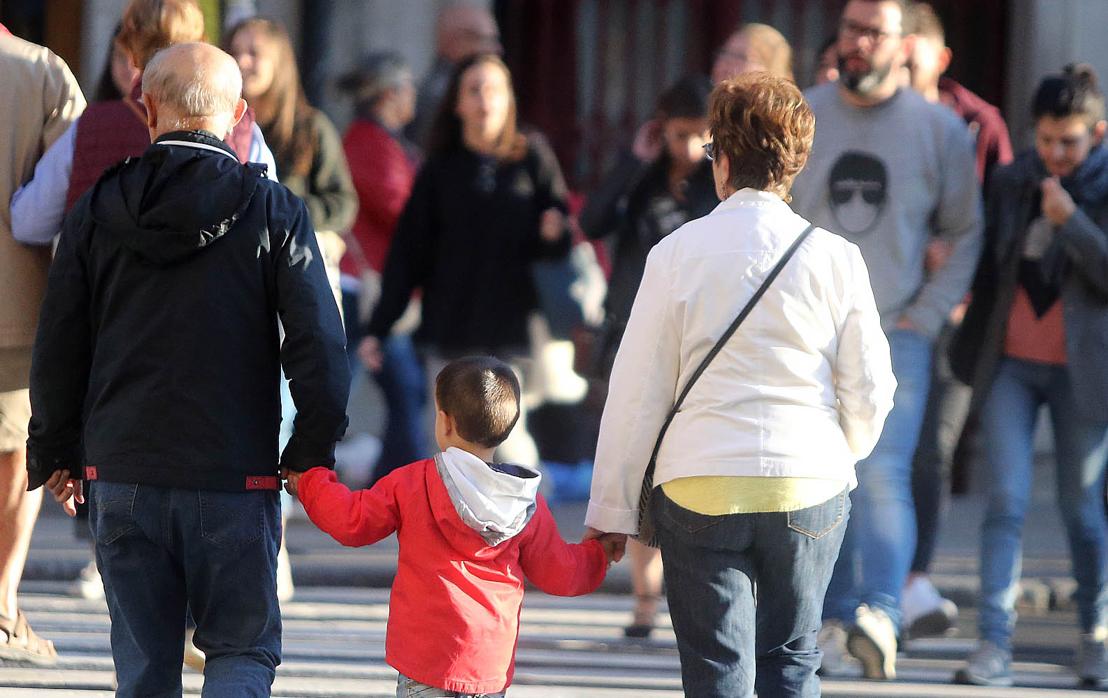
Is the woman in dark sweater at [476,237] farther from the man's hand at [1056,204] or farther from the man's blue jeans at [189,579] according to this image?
the man's blue jeans at [189,579]

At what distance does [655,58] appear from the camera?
11.6m

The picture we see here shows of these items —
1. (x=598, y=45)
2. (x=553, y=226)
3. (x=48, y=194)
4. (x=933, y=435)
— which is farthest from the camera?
(x=598, y=45)

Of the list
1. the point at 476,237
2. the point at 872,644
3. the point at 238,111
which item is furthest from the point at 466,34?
the point at 238,111

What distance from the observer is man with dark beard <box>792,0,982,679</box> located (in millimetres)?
6098

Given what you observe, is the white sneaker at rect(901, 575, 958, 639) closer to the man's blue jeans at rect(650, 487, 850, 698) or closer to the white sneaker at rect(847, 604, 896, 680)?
the white sneaker at rect(847, 604, 896, 680)

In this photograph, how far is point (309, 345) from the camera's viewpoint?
4164 millimetres

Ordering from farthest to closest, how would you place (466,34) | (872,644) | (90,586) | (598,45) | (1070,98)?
(598,45) < (466,34) < (90,586) < (1070,98) < (872,644)

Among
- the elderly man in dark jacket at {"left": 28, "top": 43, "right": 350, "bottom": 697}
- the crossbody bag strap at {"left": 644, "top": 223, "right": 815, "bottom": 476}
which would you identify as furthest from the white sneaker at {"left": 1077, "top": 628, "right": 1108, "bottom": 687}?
the elderly man in dark jacket at {"left": 28, "top": 43, "right": 350, "bottom": 697}

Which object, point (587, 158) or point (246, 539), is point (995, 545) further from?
point (587, 158)

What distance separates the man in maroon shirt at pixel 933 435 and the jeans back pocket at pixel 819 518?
8.21ft

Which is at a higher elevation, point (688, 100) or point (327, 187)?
point (688, 100)

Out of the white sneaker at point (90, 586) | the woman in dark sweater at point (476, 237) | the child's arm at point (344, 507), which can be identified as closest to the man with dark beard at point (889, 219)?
the woman in dark sweater at point (476, 237)

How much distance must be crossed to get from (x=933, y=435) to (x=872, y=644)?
3.60 feet

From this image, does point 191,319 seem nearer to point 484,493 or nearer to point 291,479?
point 291,479
